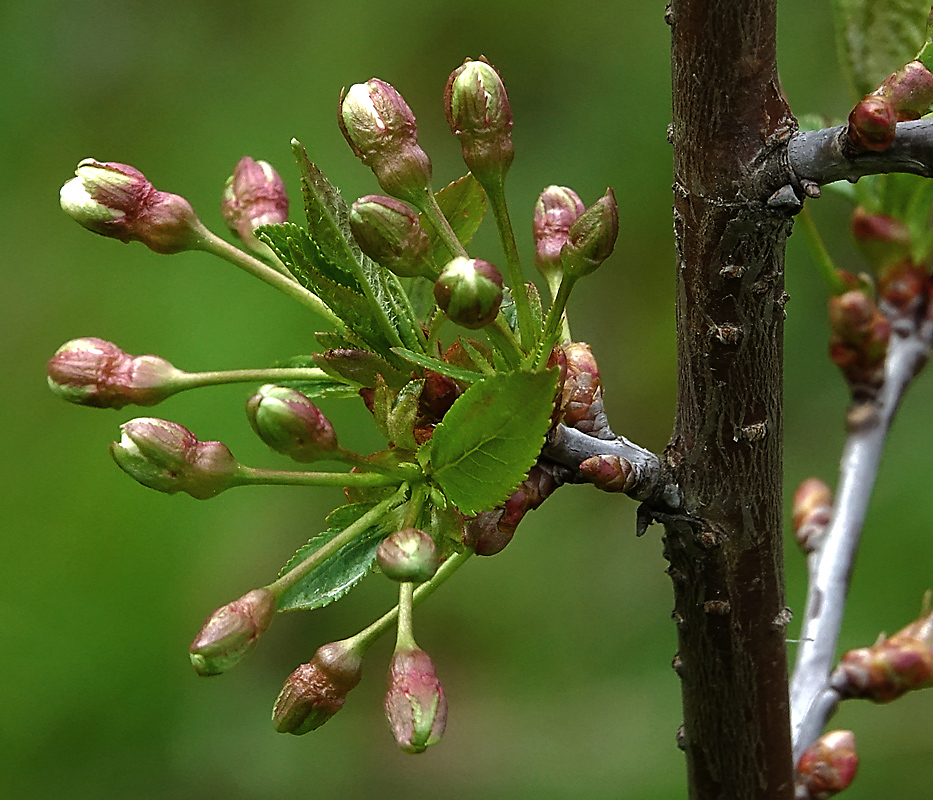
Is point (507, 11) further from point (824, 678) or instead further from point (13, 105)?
point (824, 678)

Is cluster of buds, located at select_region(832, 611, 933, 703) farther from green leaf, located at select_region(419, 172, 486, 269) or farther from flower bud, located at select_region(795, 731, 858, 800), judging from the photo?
green leaf, located at select_region(419, 172, 486, 269)

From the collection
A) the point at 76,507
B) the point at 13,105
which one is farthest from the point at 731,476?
the point at 13,105

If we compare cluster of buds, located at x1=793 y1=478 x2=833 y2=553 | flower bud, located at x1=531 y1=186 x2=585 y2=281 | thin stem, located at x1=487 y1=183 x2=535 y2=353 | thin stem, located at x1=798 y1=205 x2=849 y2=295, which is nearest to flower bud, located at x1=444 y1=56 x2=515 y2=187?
thin stem, located at x1=487 y1=183 x2=535 y2=353

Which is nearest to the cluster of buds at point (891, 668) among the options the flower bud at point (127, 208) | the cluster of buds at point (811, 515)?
the cluster of buds at point (811, 515)

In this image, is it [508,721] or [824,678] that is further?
[508,721]

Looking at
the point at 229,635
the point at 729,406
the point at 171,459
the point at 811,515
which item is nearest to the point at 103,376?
the point at 171,459

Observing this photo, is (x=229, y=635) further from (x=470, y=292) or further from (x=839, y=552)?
(x=839, y=552)
